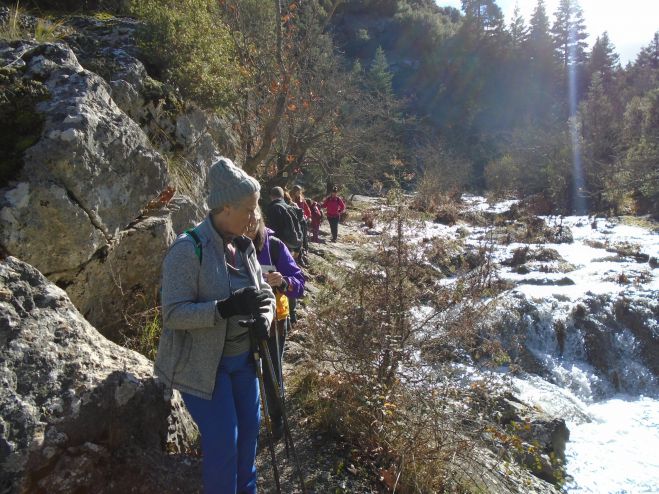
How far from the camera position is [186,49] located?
6.82 metres

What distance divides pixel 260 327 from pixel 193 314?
36 cm

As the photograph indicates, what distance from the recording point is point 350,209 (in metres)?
24.1

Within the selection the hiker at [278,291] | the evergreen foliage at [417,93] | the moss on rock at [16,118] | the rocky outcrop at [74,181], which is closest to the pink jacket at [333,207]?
the evergreen foliage at [417,93]

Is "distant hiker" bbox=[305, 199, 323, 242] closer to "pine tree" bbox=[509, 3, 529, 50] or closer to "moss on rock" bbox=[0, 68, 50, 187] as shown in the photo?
"moss on rock" bbox=[0, 68, 50, 187]

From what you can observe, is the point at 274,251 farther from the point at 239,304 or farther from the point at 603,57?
the point at 603,57

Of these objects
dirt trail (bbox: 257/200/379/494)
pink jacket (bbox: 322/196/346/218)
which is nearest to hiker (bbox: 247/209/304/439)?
dirt trail (bbox: 257/200/379/494)

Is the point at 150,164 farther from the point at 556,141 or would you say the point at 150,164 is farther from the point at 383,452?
the point at 556,141

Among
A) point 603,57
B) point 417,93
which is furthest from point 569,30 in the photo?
point 417,93

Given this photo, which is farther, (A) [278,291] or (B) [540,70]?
(B) [540,70]

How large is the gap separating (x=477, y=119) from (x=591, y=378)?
44.3 m

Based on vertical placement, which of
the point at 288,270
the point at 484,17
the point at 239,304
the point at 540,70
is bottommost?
the point at 288,270

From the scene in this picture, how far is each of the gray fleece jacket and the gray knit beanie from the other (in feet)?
0.45

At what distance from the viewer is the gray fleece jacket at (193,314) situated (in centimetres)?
219

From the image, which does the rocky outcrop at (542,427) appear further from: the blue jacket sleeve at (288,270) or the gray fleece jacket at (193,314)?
the gray fleece jacket at (193,314)
